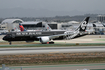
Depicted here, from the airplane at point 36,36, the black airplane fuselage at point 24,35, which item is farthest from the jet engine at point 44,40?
the black airplane fuselage at point 24,35

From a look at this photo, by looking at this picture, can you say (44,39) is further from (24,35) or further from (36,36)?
(24,35)

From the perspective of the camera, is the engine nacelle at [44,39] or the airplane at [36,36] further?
the engine nacelle at [44,39]

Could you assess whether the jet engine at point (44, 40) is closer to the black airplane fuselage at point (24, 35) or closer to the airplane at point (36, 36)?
the airplane at point (36, 36)

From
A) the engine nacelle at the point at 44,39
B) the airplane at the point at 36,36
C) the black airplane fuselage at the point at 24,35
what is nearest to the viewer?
the black airplane fuselage at the point at 24,35

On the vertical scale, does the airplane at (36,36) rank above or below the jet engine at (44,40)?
above

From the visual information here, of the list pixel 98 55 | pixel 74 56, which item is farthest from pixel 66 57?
pixel 98 55

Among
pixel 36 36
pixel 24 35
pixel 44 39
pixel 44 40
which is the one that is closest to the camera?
pixel 44 40

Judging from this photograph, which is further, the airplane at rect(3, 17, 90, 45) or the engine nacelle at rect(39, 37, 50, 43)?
the engine nacelle at rect(39, 37, 50, 43)

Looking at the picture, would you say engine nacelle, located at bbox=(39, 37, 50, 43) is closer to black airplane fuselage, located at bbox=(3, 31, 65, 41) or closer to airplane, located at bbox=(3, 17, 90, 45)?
airplane, located at bbox=(3, 17, 90, 45)

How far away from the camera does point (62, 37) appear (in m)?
55.3

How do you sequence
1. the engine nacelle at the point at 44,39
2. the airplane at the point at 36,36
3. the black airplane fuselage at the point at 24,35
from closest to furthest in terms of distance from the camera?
the black airplane fuselage at the point at 24,35 → the airplane at the point at 36,36 → the engine nacelle at the point at 44,39

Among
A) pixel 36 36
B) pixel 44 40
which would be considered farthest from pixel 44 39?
pixel 36 36

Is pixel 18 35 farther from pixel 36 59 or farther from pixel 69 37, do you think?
pixel 36 59

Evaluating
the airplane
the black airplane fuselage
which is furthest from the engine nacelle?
the black airplane fuselage
